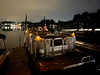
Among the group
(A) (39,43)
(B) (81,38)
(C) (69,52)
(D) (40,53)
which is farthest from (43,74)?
(B) (81,38)

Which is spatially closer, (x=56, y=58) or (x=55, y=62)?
(x=55, y=62)

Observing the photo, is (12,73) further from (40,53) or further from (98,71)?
(98,71)

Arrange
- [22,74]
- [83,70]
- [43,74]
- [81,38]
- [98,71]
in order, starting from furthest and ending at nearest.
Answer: [81,38], [98,71], [83,70], [22,74], [43,74]

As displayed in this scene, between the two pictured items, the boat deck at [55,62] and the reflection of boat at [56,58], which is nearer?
the boat deck at [55,62]

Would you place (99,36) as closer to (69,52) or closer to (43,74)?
(69,52)

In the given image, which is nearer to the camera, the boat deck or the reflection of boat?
the boat deck

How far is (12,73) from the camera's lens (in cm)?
640

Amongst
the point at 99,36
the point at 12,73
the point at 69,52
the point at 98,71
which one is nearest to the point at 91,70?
the point at 98,71

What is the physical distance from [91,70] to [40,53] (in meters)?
5.24

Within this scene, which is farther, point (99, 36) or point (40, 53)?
point (99, 36)

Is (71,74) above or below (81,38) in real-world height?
below

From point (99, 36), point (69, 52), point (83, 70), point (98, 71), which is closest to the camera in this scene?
point (83, 70)

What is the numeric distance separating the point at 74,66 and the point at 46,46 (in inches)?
125

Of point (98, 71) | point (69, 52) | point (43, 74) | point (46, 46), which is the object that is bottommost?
point (98, 71)
